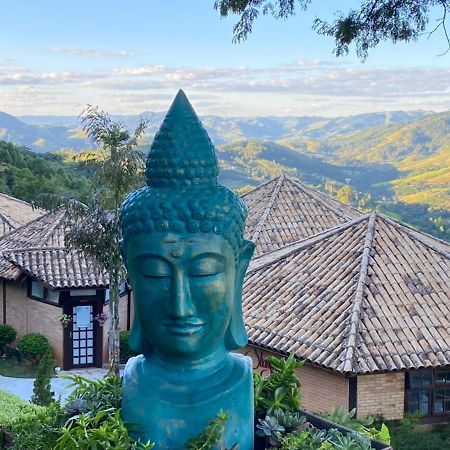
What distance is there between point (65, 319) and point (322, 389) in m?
9.18

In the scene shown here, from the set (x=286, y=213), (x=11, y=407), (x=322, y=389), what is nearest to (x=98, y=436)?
(x=322, y=389)

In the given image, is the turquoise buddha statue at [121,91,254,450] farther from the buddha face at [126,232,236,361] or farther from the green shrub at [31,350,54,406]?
the green shrub at [31,350,54,406]

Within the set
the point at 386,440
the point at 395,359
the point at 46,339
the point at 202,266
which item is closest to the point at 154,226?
the point at 202,266

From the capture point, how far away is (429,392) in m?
13.6

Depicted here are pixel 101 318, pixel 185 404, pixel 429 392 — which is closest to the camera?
pixel 185 404

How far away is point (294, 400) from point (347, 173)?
430 feet

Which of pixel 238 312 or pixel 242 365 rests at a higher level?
pixel 238 312

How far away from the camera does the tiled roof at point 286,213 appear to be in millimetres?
19984

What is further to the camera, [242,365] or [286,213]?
[286,213]

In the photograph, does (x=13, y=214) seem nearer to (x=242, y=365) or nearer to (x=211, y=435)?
(x=242, y=365)

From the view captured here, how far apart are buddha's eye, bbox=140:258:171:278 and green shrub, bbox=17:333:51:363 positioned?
16.9m

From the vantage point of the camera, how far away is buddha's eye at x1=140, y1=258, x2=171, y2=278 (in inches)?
172

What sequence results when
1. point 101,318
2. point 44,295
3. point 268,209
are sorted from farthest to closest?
point 268,209 → point 44,295 → point 101,318

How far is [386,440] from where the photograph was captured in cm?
550
